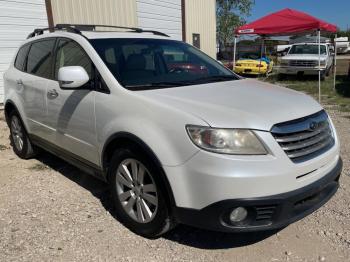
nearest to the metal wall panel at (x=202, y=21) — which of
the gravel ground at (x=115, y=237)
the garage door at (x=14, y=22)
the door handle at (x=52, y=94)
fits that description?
the garage door at (x=14, y=22)

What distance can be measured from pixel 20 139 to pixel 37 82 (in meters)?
1.29

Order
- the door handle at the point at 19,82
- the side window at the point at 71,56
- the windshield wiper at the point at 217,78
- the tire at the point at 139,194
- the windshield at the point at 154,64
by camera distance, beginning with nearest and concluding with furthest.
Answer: the tire at the point at 139,194 < the windshield at the point at 154,64 < the side window at the point at 71,56 < the windshield wiper at the point at 217,78 < the door handle at the point at 19,82

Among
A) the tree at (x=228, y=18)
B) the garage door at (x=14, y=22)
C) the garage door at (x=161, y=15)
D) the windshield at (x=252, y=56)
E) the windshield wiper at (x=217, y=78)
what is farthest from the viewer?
the tree at (x=228, y=18)

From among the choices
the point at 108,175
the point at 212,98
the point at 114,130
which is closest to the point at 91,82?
the point at 114,130

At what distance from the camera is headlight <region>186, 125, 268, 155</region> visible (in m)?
2.65

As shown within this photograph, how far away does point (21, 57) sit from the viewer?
5273 mm

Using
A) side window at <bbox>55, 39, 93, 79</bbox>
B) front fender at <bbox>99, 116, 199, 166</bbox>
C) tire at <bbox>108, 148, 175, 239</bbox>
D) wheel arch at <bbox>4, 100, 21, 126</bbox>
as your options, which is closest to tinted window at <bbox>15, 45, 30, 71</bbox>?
wheel arch at <bbox>4, 100, 21, 126</bbox>

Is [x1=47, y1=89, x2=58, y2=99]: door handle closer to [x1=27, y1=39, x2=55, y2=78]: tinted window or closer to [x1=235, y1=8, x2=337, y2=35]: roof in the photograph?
[x1=27, y1=39, x2=55, y2=78]: tinted window

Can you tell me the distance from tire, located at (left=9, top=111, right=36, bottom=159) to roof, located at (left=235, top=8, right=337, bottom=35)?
30.5 feet

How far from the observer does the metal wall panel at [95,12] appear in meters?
11.7

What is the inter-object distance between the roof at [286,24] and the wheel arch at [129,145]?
992 cm

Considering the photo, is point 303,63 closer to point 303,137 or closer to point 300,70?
point 300,70

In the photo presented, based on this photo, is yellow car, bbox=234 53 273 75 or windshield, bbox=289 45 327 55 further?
yellow car, bbox=234 53 273 75

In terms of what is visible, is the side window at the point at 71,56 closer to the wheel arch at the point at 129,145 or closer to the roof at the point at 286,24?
the wheel arch at the point at 129,145
